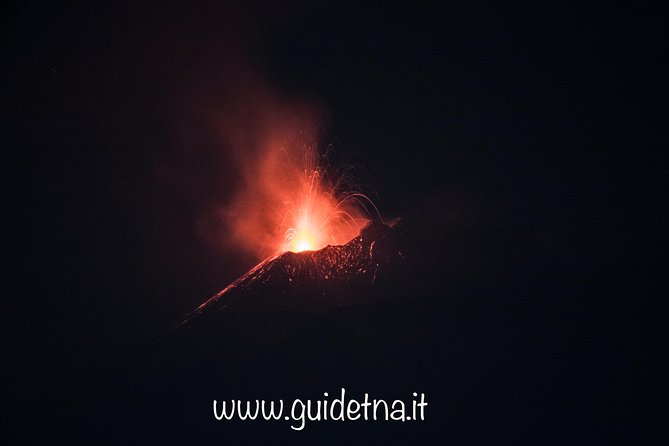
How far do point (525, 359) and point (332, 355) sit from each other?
487cm

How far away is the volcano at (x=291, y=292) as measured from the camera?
14.6m

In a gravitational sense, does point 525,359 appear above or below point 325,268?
below

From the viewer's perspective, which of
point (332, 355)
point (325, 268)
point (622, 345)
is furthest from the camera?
point (325, 268)

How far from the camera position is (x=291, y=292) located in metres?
16.0

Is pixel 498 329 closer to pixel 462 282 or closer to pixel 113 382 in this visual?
pixel 462 282

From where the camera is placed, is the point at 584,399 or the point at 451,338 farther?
the point at 451,338

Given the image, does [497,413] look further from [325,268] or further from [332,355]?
[325,268]

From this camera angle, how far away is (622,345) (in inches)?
572

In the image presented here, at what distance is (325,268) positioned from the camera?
16.4 m

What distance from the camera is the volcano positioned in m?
14.6

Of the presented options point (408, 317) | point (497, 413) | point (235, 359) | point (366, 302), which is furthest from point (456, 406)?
point (235, 359)

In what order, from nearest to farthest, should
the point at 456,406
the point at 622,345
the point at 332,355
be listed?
the point at 456,406 < the point at 332,355 < the point at 622,345

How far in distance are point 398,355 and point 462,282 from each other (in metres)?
3.90

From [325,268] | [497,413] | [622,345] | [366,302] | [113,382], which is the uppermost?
[325,268]
